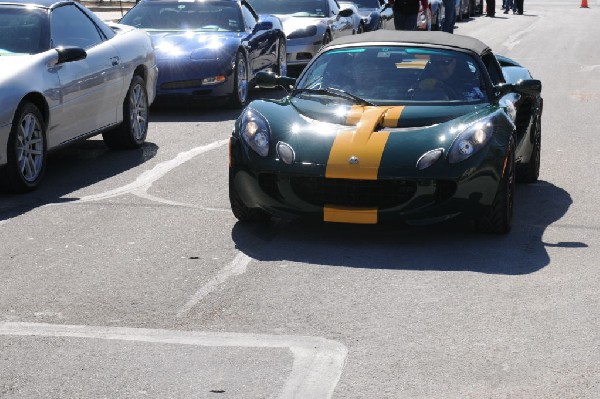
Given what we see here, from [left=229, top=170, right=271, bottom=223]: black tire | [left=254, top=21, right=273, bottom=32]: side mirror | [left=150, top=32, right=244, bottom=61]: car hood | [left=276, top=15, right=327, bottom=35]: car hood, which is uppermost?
[left=229, top=170, right=271, bottom=223]: black tire

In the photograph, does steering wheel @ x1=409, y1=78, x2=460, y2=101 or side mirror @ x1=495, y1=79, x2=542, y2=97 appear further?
side mirror @ x1=495, y1=79, x2=542, y2=97

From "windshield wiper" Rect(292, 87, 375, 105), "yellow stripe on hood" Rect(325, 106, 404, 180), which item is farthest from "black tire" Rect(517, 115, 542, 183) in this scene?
"yellow stripe on hood" Rect(325, 106, 404, 180)

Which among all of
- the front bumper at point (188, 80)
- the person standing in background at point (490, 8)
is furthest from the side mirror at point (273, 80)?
the person standing in background at point (490, 8)

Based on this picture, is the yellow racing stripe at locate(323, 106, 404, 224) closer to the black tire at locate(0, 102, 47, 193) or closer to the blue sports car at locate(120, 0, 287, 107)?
the black tire at locate(0, 102, 47, 193)

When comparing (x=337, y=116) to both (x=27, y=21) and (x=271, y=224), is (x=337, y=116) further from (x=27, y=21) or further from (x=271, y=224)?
(x=27, y=21)

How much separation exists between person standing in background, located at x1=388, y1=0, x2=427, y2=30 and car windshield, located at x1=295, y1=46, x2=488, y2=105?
10767 millimetres

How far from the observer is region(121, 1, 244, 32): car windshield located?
1658cm

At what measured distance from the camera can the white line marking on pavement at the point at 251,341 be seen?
5523mm

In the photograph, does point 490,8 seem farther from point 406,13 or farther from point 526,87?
point 526,87

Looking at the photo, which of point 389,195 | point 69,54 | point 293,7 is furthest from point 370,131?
point 293,7

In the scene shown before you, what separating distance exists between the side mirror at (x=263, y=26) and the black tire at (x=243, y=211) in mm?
8419

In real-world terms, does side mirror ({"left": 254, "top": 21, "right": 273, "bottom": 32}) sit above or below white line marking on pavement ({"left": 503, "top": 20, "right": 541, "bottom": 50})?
above

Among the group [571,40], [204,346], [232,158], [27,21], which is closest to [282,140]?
[232,158]

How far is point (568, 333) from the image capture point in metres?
6.17
